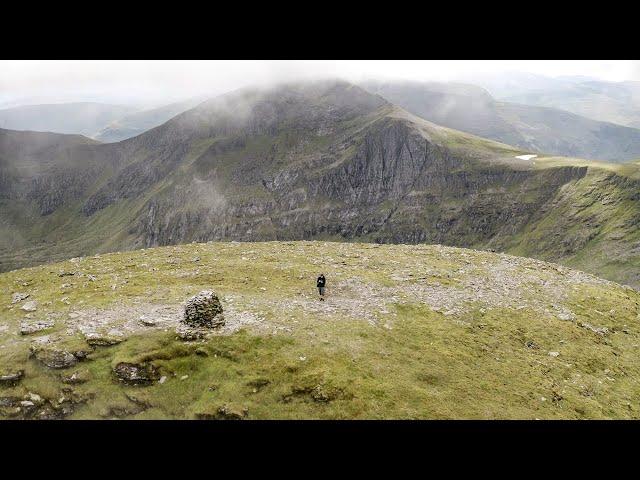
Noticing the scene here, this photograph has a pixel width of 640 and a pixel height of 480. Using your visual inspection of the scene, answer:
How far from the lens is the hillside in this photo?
881 inches

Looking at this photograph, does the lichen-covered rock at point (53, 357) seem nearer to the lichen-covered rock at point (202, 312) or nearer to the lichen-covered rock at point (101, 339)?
the lichen-covered rock at point (101, 339)

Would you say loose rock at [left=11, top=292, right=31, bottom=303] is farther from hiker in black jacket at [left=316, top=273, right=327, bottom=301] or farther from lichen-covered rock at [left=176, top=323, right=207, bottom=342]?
hiker in black jacket at [left=316, top=273, right=327, bottom=301]

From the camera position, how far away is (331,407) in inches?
873

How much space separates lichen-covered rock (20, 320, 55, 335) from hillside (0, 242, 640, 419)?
0.12 metres

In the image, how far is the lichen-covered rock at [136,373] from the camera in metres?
23.1

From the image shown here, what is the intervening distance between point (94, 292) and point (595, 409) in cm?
3684

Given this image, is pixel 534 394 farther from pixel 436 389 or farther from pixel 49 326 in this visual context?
pixel 49 326

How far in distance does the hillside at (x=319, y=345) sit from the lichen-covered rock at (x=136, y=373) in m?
0.13

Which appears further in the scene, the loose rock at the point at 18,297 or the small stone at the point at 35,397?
the loose rock at the point at 18,297

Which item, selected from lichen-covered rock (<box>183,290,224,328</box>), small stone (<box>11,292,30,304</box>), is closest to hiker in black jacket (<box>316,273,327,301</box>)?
lichen-covered rock (<box>183,290,224,328</box>)

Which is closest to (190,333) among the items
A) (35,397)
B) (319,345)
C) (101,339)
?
(101,339)

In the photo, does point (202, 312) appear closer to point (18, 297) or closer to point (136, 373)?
point (136, 373)

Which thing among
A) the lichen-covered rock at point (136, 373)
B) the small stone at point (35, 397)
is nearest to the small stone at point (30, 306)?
the small stone at point (35, 397)

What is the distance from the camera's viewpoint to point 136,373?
76.6ft
